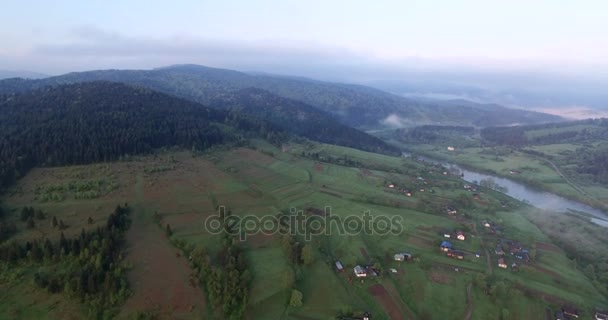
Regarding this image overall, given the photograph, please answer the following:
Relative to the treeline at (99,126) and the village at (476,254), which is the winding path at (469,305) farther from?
the treeline at (99,126)

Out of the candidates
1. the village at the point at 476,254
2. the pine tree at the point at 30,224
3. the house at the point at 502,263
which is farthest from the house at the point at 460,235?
the pine tree at the point at 30,224

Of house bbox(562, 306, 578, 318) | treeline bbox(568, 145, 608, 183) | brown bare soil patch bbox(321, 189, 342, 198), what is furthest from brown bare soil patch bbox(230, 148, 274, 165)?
treeline bbox(568, 145, 608, 183)

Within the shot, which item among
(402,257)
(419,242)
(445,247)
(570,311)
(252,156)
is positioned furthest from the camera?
(252,156)

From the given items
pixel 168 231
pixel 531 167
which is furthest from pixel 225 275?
pixel 531 167

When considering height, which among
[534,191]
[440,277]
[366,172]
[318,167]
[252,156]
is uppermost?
[252,156]

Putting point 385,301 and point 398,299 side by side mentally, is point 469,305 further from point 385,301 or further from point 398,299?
point 385,301

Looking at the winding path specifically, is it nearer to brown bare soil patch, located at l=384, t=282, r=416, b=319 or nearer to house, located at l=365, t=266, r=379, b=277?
brown bare soil patch, located at l=384, t=282, r=416, b=319

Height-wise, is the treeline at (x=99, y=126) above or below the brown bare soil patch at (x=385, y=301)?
above
